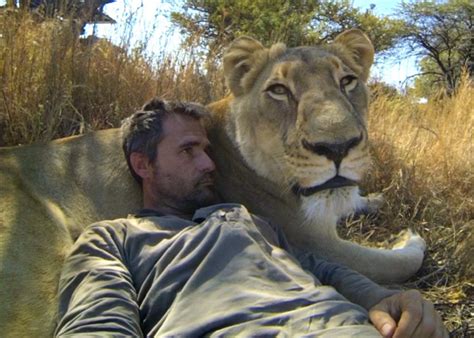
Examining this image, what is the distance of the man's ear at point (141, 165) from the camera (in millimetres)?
3593

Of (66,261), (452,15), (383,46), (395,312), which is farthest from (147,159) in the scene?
(452,15)

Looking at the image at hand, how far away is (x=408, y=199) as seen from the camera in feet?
17.8

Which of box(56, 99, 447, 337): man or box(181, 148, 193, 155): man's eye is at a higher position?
box(181, 148, 193, 155): man's eye

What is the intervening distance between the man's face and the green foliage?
22.9ft

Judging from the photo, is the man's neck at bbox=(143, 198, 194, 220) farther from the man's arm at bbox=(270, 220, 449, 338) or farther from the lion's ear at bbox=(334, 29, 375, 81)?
the lion's ear at bbox=(334, 29, 375, 81)

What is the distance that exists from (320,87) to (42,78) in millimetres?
2614

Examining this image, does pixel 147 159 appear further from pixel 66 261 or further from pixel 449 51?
pixel 449 51

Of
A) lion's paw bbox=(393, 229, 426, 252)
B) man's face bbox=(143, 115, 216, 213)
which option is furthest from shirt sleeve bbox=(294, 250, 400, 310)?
lion's paw bbox=(393, 229, 426, 252)

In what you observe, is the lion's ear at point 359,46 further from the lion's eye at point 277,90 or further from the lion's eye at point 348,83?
the lion's eye at point 277,90

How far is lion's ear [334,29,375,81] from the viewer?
14.1 ft

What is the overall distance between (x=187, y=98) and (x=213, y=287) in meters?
3.68

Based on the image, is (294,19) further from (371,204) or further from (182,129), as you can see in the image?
(182,129)

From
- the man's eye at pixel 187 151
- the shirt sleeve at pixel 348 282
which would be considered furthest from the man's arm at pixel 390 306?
the man's eye at pixel 187 151

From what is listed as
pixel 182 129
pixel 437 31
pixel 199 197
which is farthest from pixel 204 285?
pixel 437 31
